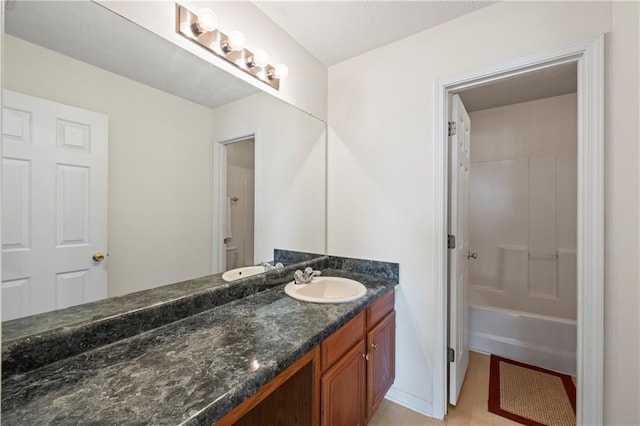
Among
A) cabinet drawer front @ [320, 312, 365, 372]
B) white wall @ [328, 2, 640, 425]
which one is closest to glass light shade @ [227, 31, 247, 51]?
white wall @ [328, 2, 640, 425]

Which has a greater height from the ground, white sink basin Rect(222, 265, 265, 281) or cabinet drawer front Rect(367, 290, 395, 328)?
white sink basin Rect(222, 265, 265, 281)

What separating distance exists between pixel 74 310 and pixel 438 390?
185 centimetres

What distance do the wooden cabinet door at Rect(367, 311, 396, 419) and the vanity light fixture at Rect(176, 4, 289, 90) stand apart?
5.08ft

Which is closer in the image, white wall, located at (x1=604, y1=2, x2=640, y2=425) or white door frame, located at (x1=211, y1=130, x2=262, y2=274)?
white wall, located at (x1=604, y1=2, x2=640, y2=425)

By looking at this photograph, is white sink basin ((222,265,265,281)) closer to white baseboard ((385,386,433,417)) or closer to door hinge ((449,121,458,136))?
white baseboard ((385,386,433,417))

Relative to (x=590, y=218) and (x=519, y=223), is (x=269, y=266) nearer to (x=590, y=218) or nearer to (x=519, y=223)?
(x=590, y=218)

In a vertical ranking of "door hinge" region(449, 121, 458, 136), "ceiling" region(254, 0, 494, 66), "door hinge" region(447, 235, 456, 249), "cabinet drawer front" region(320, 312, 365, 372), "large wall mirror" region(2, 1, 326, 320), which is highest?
"ceiling" region(254, 0, 494, 66)

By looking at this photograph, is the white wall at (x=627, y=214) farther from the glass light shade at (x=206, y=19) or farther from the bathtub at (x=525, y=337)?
the glass light shade at (x=206, y=19)

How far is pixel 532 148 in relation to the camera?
267 centimetres

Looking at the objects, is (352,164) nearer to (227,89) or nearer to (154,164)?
(227,89)

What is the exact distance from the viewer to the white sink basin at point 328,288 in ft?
5.04

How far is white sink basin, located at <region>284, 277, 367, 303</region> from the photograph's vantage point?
1536mm

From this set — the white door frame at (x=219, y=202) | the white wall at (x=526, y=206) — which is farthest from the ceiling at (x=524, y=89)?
the white door frame at (x=219, y=202)

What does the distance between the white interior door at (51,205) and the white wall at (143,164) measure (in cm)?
4
